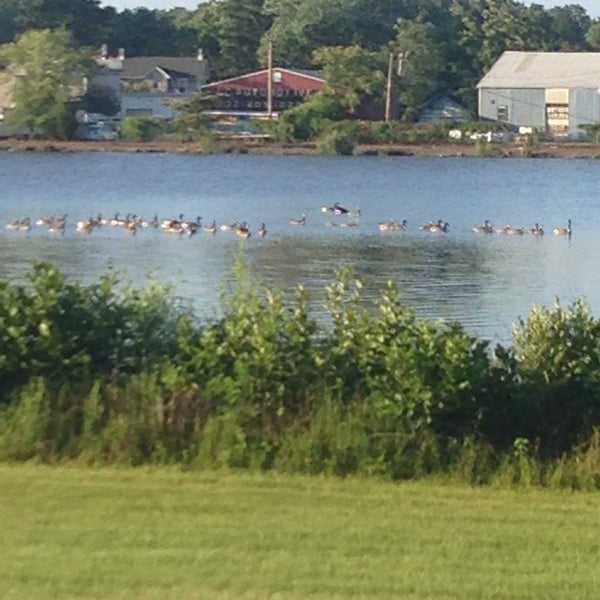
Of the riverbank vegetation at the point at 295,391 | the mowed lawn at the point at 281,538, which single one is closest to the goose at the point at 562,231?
the riverbank vegetation at the point at 295,391

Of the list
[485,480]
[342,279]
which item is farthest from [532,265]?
[485,480]

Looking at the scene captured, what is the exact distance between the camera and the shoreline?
293ft

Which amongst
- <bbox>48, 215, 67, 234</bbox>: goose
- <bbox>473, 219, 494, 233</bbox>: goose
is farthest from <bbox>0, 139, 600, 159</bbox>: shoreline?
<bbox>48, 215, 67, 234</bbox>: goose

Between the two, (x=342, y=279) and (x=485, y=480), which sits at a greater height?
(x=342, y=279)

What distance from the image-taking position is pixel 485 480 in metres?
10.8

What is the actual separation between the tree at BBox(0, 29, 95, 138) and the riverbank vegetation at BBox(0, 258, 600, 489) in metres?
78.2

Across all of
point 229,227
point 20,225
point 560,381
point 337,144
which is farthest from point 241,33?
point 560,381

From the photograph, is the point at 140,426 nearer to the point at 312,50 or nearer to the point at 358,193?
the point at 358,193

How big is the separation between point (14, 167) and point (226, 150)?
59.6 ft

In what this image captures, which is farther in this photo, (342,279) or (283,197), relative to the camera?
(283,197)

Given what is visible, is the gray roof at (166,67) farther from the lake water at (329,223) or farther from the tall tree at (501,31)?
the lake water at (329,223)

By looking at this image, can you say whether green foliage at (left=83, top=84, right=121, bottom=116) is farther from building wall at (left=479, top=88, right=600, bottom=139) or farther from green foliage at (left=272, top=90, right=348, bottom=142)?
building wall at (left=479, top=88, right=600, bottom=139)

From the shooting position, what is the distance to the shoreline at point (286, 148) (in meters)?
89.4

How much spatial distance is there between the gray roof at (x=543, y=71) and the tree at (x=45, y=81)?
25.9 meters
